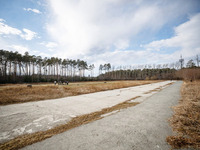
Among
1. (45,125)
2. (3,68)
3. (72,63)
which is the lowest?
(45,125)

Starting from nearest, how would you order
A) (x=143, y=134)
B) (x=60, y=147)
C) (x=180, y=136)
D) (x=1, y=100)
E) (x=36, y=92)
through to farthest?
(x=60, y=147) → (x=180, y=136) → (x=143, y=134) → (x=1, y=100) → (x=36, y=92)

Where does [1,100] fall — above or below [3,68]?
below

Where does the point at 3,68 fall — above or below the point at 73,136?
above

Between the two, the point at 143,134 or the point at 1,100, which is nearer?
the point at 143,134

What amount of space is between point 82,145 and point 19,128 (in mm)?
2656

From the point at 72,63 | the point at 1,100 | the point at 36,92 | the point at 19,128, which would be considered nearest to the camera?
the point at 19,128

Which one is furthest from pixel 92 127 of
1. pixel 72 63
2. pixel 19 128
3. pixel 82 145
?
pixel 72 63

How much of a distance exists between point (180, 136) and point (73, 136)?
3165mm

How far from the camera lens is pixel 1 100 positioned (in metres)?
6.84

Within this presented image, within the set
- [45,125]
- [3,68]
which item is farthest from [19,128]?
[3,68]

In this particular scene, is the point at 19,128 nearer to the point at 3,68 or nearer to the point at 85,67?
the point at 3,68

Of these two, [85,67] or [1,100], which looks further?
[85,67]

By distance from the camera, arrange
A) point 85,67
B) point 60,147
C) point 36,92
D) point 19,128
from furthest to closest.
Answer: point 85,67
point 36,92
point 19,128
point 60,147

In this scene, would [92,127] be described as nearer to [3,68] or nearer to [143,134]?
[143,134]
